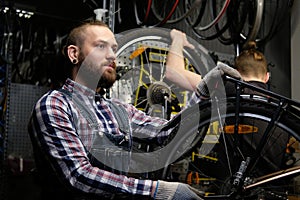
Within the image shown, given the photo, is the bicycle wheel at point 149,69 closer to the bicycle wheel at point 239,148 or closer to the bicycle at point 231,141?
the bicycle at point 231,141

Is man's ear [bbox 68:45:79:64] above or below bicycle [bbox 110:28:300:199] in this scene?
above

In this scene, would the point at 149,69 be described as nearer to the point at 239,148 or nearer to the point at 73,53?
the point at 73,53

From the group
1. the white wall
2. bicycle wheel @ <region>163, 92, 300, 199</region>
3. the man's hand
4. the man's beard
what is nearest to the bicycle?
bicycle wheel @ <region>163, 92, 300, 199</region>

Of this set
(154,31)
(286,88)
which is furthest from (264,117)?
(286,88)

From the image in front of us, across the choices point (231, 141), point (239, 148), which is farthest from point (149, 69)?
point (239, 148)

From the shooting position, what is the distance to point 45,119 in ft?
5.62

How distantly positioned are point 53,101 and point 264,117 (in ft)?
2.96

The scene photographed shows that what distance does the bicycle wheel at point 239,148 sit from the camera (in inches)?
72.0

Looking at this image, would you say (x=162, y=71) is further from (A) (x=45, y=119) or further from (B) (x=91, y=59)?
(A) (x=45, y=119)

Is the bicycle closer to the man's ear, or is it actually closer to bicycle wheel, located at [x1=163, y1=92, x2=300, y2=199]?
bicycle wheel, located at [x1=163, y1=92, x2=300, y2=199]

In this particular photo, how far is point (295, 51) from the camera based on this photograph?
3.96m

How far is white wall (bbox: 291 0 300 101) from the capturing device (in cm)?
391

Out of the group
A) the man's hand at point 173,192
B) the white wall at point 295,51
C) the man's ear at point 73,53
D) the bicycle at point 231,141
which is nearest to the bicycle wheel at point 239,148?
the bicycle at point 231,141

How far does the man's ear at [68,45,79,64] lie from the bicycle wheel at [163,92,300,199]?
23.6 inches
